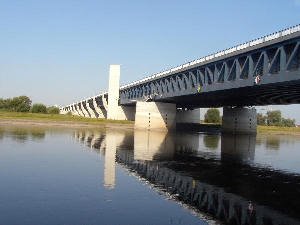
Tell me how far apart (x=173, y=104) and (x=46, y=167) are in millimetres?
72776

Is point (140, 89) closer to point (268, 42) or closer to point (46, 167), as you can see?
point (268, 42)

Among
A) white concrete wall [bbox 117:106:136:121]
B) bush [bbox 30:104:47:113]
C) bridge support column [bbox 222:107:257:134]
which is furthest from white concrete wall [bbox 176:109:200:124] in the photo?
bush [bbox 30:104:47:113]

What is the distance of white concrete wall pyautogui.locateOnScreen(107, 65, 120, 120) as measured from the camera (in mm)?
127062

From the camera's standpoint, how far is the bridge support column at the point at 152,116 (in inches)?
3568

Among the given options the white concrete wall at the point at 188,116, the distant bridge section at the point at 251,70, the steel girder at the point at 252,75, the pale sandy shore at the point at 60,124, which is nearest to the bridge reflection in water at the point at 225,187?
the steel girder at the point at 252,75

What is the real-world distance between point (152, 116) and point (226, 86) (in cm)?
4278

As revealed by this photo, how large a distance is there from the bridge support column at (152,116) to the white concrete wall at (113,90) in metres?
38.3

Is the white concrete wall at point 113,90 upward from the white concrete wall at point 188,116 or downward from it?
upward

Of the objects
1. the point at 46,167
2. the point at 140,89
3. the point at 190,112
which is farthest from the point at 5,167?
the point at 190,112

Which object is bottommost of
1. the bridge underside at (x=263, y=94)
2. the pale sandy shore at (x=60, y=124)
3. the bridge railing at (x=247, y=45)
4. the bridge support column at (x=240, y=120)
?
the pale sandy shore at (x=60, y=124)

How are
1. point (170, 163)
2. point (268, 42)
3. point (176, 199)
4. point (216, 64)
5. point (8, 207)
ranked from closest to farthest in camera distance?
point (8, 207) → point (176, 199) → point (170, 163) → point (268, 42) → point (216, 64)

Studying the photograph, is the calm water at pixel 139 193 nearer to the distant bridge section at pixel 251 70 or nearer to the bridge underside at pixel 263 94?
the distant bridge section at pixel 251 70

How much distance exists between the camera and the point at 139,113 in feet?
297

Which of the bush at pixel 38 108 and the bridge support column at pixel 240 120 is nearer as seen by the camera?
the bridge support column at pixel 240 120
